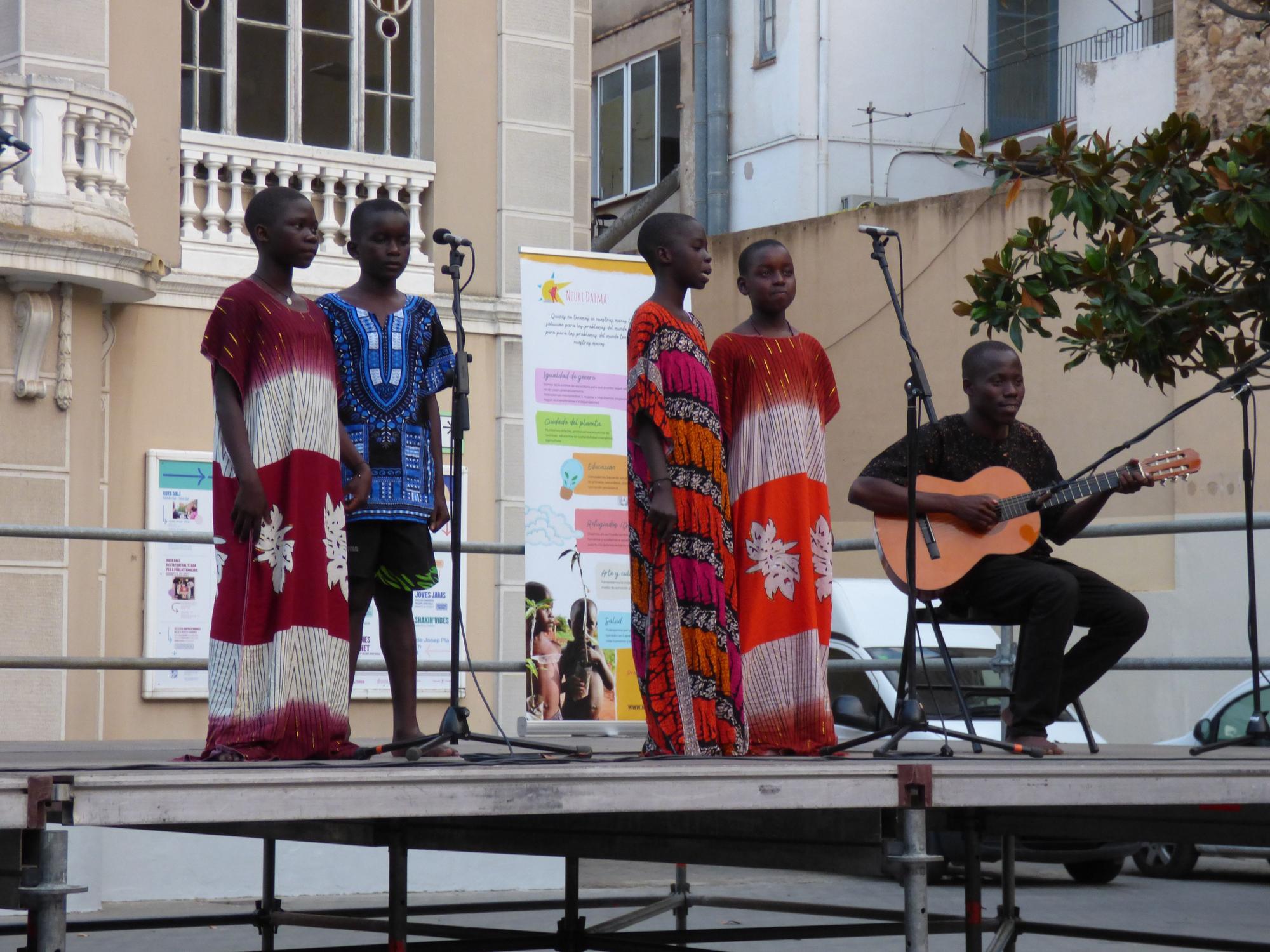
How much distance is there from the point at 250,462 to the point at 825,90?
15.6 meters

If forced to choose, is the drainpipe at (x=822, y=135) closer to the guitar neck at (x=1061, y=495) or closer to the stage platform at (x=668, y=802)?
the guitar neck at (x=1061, y=495)

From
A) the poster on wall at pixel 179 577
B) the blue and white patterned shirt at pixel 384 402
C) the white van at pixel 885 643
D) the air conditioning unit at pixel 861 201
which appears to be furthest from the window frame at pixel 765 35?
the blue and white patterned shirt at pixel 384 402

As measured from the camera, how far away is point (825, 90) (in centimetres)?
1986

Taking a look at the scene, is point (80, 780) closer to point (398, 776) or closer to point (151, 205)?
point (398, 776)

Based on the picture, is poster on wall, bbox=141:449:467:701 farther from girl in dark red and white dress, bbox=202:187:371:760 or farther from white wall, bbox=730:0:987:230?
white wall, bbox=730:0:987:230

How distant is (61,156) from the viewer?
9.67 metres

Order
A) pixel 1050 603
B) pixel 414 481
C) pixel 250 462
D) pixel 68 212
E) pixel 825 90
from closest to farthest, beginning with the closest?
pixel 250 462 → pixel 414 481 → pixel 1050 603 → pixel 68 212 → pixel 825 90

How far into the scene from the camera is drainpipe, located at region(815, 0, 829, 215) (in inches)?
781

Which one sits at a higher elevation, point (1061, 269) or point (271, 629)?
point (1061, 269)

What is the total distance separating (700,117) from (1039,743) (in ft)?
51.5

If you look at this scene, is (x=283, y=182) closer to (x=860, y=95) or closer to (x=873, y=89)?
(x=860, y=95)

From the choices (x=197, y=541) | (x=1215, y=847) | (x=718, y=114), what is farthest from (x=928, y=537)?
(x=718, y=114)

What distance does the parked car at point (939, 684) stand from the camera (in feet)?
36.4

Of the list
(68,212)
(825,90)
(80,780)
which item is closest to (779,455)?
(80,780)
